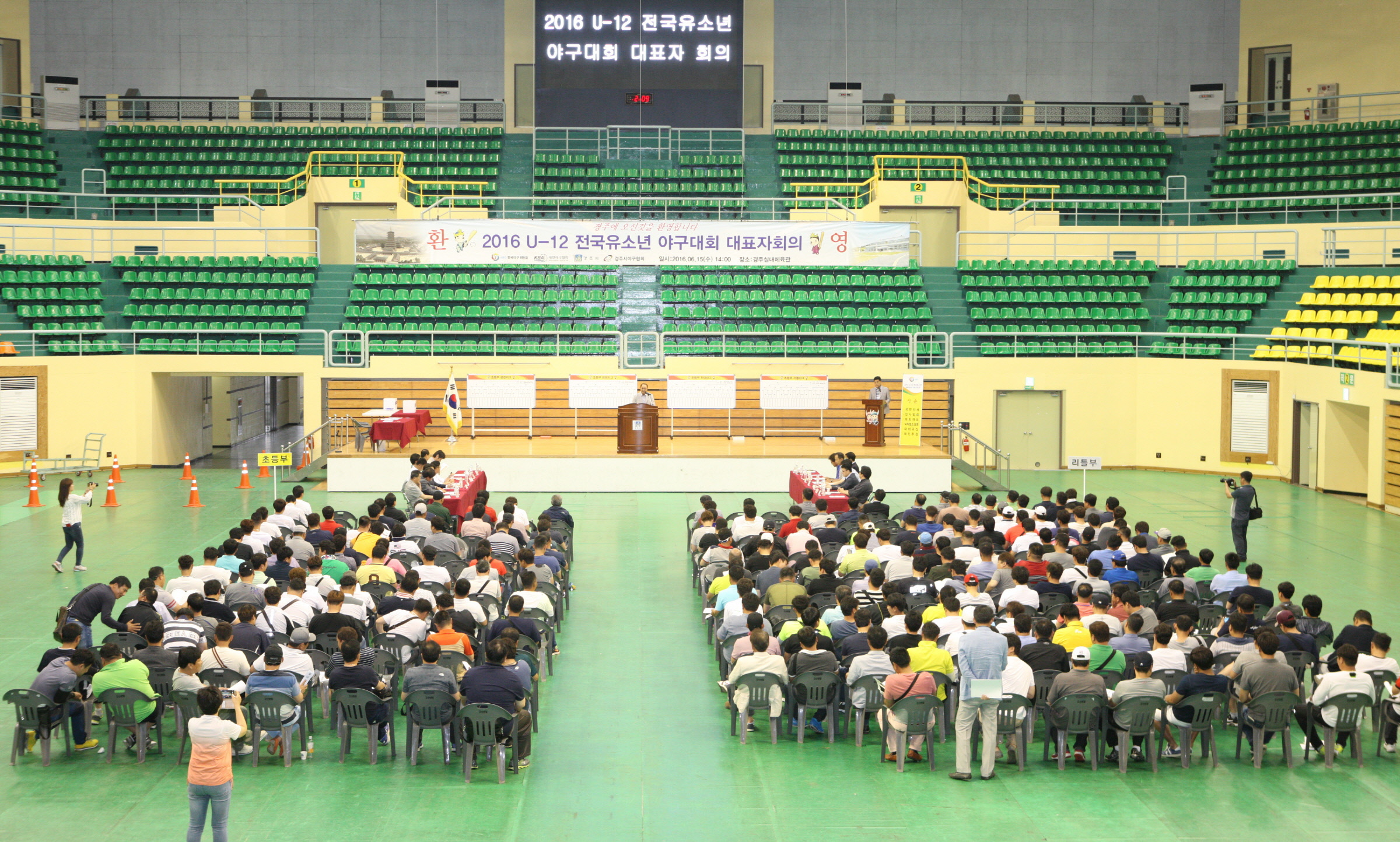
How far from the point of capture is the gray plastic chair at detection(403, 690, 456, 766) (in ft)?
32.8

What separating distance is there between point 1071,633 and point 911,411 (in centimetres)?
1463

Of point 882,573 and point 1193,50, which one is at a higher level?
point 1193,50

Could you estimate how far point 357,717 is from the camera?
1024 cm

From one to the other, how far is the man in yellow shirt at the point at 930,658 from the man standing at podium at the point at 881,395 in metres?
14.8

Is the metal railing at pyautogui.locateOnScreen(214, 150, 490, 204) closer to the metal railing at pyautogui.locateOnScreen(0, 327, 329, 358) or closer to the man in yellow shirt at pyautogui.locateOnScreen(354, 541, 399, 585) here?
the metal railing at pyautogui.locateOnScreen(0, 327, 329, 358)


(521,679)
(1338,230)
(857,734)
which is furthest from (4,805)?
(1338,230)

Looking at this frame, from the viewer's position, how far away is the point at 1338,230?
29922 mm

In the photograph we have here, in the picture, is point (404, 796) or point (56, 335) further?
point (56, 335)

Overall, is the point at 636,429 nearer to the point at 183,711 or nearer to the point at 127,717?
the point at 183,711

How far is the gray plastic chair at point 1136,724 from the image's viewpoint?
1002 centimetres

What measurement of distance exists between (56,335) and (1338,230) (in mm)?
31035

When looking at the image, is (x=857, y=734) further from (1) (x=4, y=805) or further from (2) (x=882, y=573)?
(1) (x=4, y=805)

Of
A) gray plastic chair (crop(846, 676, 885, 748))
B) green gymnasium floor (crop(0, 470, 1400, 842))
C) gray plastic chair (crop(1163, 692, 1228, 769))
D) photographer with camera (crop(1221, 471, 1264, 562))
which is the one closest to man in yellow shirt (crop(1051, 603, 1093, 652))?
gray plastic chair (crop(1163, 692, 1228, 769))

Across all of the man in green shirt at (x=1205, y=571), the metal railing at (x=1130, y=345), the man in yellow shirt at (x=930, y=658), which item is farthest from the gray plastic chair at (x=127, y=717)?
the metal railing at (x=1130, y=345)
